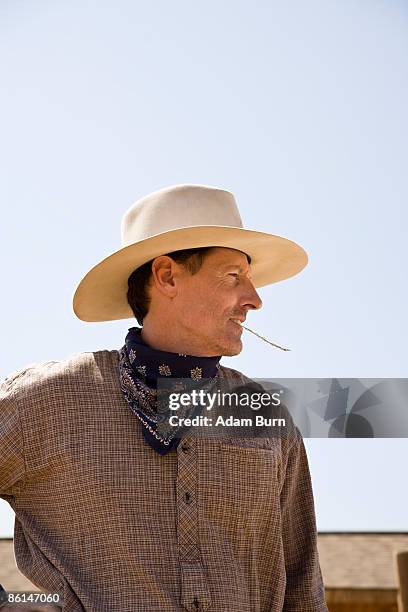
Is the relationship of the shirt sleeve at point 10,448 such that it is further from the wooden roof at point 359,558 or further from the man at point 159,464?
the wooden roof at point 359,558

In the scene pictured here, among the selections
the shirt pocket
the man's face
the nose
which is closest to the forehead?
the man's face

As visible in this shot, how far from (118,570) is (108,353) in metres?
0.72

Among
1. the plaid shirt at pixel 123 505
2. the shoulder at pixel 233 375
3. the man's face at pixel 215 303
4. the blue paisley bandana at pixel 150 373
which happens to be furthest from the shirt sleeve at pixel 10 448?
the shoulder at pixel 233 375

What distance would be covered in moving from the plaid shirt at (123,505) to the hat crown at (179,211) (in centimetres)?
49

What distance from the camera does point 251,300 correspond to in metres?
3.07

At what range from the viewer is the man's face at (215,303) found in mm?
3039

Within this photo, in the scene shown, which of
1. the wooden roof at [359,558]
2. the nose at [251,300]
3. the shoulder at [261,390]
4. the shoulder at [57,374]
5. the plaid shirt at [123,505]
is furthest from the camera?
the wooden roof at [359,558]

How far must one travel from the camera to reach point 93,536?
9.32 feet

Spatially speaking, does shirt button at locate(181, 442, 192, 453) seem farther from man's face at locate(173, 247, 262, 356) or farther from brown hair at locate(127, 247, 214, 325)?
brown hair at locate(127, 247, 214, 325)

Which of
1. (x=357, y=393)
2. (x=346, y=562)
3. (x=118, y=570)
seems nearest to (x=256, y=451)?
(x=118, y=570)

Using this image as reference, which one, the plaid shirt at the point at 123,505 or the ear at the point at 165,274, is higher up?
the ear at the point at 165,274

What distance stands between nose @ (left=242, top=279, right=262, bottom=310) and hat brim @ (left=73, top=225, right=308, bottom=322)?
196mm

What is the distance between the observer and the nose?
3062mm

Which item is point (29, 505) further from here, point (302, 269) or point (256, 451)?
point (302, 269)
